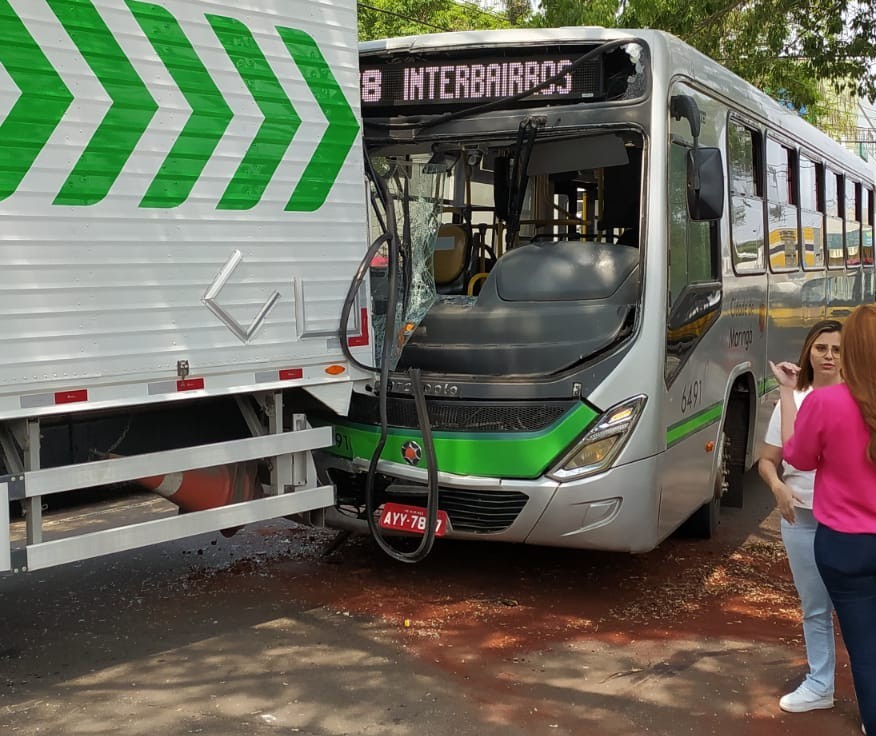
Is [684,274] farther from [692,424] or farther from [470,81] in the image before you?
[470,81]

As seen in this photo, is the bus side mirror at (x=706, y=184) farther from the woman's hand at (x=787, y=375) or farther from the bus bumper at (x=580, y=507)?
the woman's hand at (x=787, y=375)

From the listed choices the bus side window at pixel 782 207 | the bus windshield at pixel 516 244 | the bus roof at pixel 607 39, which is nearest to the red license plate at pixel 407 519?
the bus windshield at pixel 516 244

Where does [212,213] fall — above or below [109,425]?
above

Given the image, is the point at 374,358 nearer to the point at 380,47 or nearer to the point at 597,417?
the point at 597,417

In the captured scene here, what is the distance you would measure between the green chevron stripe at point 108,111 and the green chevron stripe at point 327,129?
90cm

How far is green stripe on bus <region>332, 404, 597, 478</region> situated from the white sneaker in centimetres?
163

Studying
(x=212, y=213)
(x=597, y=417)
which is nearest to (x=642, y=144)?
(x=597, y=417)

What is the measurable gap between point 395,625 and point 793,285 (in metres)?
4.75

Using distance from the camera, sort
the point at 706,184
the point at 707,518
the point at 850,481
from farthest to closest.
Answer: the point at 707,518, the point at 706,184, the point at 850,481

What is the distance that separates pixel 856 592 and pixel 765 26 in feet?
40.8

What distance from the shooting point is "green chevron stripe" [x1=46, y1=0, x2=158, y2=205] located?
446 centimetres

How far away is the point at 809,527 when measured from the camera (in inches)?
174

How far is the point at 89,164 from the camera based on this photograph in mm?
4531

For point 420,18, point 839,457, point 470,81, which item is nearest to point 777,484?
point 839,457
